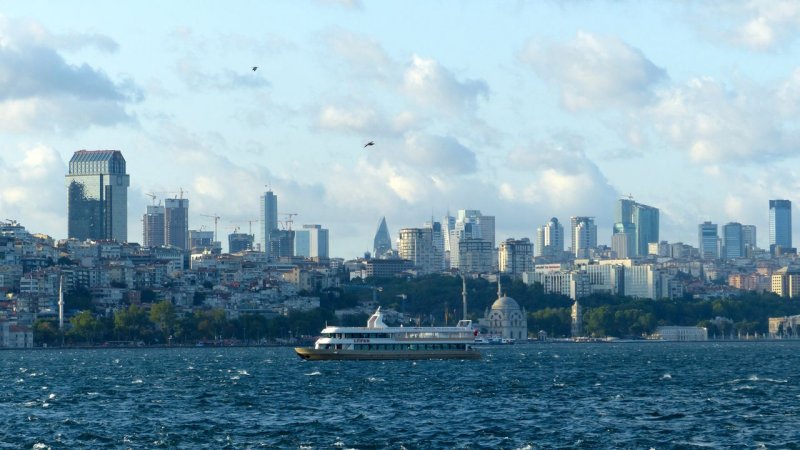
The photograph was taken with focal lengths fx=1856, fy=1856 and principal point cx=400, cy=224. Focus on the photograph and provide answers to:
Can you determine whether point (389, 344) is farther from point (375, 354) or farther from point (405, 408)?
point (405, 408)

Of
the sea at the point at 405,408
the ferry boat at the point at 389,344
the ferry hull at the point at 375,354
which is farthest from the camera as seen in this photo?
the ferry boat at the point at 389,344

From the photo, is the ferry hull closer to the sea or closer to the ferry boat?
the ferry boat

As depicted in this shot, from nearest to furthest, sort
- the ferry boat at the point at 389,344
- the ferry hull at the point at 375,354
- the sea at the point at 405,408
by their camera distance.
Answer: the sea at the point at 405,408 → the ferry hull at the point at 375,354 → the ferry boat at the point at 389,344

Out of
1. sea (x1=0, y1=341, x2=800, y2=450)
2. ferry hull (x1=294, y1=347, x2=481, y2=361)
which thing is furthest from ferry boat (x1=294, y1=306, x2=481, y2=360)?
sea (x1=0, y1=341, x2=800, y2=450)

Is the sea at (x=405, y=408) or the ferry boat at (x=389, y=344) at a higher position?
the ferry boat at (x=389, y=344)

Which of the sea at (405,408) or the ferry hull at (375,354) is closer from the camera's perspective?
the sea at (405,408)

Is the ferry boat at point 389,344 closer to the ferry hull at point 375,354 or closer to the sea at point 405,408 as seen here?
the ferry hull at point 375,354

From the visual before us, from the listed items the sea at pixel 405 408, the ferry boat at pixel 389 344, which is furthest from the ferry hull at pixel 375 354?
the sea at pixel 405 408

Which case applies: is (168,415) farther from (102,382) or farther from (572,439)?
(102,382)

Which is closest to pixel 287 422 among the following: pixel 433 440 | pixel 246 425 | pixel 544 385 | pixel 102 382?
pixel 246 425
